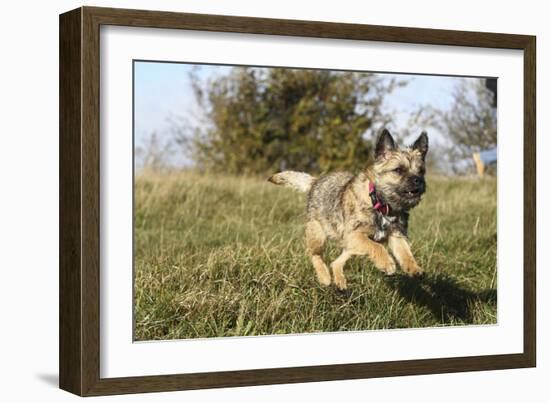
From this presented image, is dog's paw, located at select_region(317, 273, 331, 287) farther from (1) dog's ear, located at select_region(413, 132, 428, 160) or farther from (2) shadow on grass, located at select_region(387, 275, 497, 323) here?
(1) dog's ear, located at select_region(413, 132, 428, 160)

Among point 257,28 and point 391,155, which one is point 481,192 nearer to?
point 391,155

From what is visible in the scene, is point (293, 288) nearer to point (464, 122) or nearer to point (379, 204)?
point (379, 204)

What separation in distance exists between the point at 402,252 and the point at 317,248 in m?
0.68

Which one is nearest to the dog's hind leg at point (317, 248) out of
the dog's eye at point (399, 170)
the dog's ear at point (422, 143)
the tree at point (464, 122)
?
the dog's eye at point (399, 170)

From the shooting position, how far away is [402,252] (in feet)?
27.0

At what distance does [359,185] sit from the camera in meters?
8.34

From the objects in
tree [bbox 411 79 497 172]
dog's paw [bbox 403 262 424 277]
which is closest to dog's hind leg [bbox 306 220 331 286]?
dog's paw [bbox 403 262 424 277]

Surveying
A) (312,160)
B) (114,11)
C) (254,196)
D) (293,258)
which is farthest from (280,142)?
(114,11)

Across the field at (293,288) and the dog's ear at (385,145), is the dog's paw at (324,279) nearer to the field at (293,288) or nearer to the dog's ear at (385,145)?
the field at (293,288)

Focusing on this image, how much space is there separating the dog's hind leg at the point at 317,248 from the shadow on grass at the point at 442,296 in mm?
504

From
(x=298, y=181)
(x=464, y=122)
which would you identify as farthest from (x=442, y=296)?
(x=464, y=122)

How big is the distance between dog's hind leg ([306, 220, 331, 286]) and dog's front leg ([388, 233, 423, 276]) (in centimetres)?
54

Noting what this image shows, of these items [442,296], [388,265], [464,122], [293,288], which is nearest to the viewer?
[388,265]

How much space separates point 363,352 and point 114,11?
299 cm
